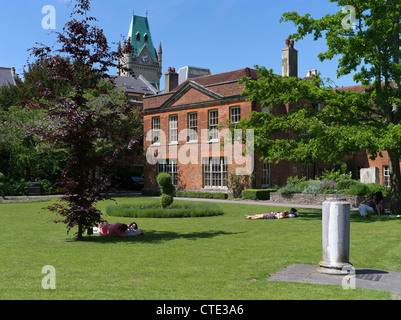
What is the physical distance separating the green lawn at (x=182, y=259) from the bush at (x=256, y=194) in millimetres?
13692

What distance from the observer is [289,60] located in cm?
3447

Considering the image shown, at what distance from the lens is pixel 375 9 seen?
16766mm

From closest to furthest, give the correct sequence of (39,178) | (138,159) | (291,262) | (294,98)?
(291,262) < (294,98) < (39,178) < (138,159)

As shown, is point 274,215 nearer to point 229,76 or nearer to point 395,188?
point 395,188

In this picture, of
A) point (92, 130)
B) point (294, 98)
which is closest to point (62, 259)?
point (92, 130)

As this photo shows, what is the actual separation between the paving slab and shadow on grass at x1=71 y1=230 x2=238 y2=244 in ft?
16.0

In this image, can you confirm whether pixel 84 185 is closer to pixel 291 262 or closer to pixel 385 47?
pixel 291 262

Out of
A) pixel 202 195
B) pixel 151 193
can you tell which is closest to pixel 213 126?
pixel 202 195

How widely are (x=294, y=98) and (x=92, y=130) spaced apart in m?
9.63

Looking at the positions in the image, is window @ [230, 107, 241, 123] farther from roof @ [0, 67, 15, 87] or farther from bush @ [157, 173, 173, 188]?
roof @ [0, 67, 15, 87]

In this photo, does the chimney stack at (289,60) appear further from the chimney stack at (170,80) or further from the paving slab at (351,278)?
the paving slab at (351,278)

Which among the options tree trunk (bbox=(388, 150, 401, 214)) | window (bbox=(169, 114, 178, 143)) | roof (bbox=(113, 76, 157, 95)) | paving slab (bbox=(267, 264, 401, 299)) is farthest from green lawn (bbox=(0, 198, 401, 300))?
roof (bbox=(113, 76, 157, 95))

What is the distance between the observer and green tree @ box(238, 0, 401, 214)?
15992 mm

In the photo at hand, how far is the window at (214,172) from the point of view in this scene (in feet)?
109
